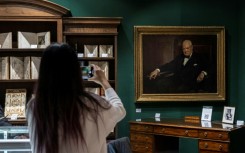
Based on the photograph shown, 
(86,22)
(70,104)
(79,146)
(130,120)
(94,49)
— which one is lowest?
(130,120)

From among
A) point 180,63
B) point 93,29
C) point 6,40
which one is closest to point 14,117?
point 6,40

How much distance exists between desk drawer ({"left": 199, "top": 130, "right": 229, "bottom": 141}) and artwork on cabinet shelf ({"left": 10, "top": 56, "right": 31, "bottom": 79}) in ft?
8.15

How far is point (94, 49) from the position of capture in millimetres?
5160

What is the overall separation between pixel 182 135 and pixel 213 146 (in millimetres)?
443

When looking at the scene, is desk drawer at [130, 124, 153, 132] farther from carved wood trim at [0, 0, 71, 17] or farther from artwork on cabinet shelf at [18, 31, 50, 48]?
carved wood trim at [0, 0, 71, 17]

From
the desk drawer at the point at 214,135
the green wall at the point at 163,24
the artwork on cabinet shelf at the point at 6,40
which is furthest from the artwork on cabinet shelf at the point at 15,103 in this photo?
the desk drawer at the point at 214,135

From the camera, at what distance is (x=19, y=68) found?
16.4 ft

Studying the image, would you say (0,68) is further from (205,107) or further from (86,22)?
(205,107)

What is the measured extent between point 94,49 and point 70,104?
12.4ft

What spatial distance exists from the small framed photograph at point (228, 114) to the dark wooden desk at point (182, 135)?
184mm

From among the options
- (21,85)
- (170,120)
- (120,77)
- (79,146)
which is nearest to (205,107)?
(170,120)

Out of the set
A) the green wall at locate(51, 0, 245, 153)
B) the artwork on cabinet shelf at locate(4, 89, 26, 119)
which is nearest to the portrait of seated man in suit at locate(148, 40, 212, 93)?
the green wall at locate(51, 0, 245, 153)

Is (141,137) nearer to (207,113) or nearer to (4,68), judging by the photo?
(207,113)

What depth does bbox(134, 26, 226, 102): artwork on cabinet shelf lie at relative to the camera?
543 centimetres
